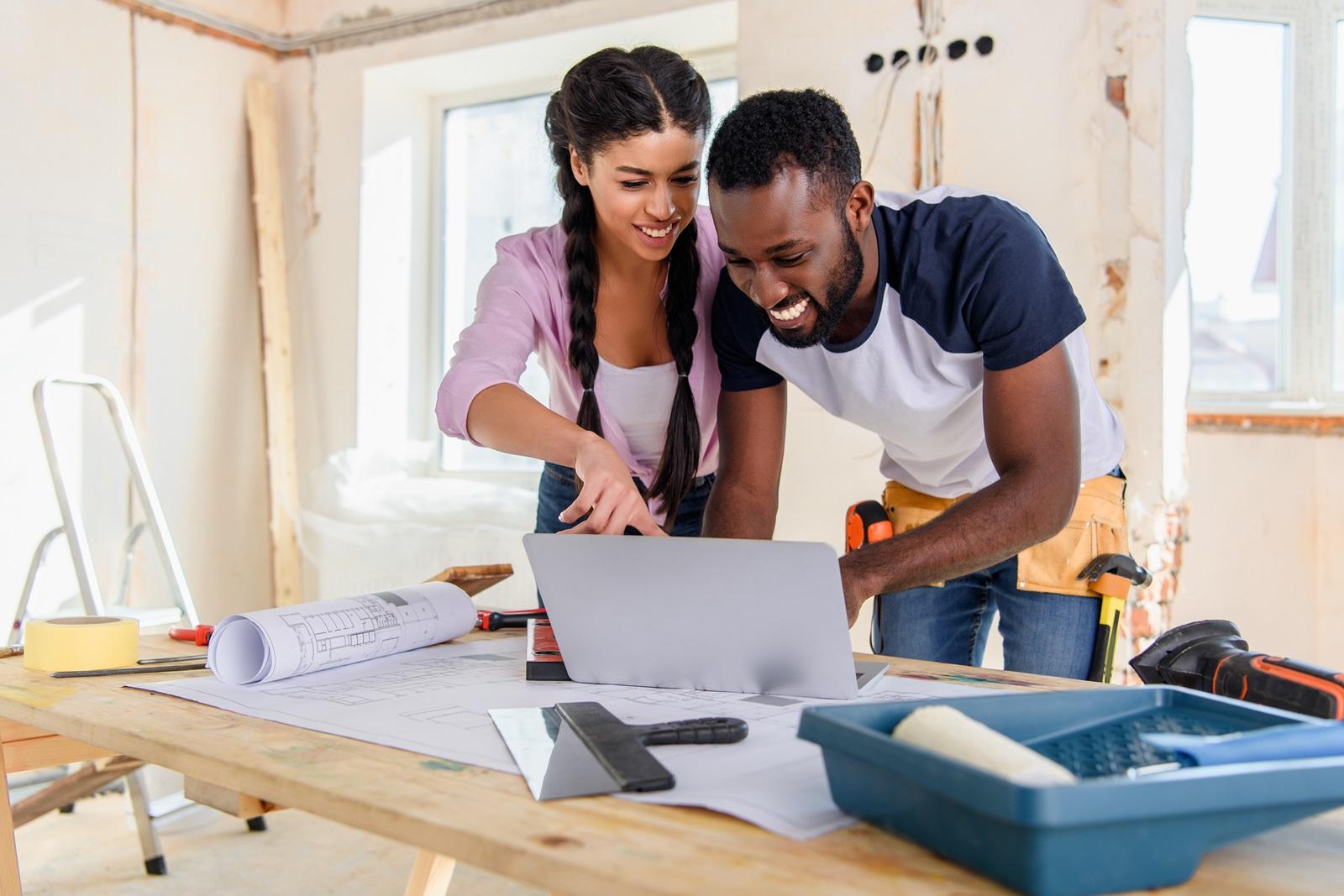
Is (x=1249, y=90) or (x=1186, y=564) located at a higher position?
(x=1249, y=90)

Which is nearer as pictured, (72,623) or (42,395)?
(72,623)

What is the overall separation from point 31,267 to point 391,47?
131cm

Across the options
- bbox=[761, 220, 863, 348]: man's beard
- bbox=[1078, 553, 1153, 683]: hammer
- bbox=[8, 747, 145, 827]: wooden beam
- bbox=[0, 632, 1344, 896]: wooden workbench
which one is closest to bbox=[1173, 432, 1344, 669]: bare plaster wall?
bbox=[1078, 553, 1153, 683]: hammer

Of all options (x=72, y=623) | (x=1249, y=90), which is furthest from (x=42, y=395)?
(x=1249, y=90)

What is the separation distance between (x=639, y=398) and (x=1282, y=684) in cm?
103

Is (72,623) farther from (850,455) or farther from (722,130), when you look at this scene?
(850,455)

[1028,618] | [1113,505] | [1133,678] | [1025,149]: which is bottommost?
[1133,678]

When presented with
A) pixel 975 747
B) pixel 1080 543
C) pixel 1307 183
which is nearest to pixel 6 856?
pixel 975 747

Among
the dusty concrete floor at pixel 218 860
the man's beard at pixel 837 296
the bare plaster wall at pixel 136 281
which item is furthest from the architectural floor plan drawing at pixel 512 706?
the bare plaster wall at pixel 136 281

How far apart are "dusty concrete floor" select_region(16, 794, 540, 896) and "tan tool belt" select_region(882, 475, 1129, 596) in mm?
1194

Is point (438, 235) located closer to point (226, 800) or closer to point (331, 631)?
point (331, 631)

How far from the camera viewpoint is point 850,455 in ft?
9.52

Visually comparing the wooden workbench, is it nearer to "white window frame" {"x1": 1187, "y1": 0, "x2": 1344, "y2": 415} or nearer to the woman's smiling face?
the woman's smiling face

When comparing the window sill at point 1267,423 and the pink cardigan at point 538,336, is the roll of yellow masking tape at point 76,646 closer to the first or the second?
the pink cardigan at point 538,336
